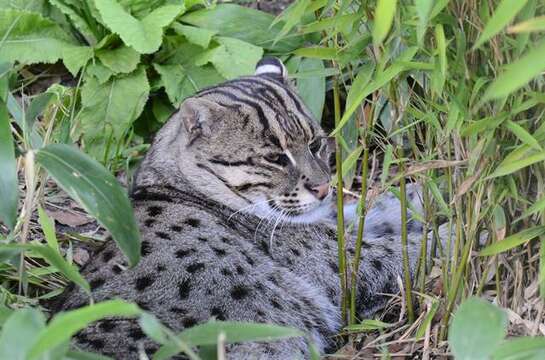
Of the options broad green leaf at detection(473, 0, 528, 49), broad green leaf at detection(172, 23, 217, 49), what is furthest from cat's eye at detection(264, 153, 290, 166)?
broad green leaf at detection(473, 0, 528, 49)

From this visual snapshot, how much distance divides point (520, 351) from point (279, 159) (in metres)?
2.36

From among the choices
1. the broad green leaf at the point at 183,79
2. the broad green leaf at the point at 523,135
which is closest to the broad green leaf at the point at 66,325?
the broad green leaf at the point at 523,135

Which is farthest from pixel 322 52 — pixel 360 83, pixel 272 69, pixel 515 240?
pixel 272 69

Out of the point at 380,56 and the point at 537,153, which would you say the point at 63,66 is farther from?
the point at 537,153

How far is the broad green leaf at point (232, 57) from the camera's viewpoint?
744cm

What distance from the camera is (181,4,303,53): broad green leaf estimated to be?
7.76m

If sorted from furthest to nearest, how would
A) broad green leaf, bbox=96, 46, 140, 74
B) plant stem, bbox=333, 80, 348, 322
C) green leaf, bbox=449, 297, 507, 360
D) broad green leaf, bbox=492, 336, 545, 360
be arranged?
broad green leaf, bbox=96, 46, 140, 74 → plant stem, bbox=333, 80, 348, 322 → broad green leaf, bbox=492, 336, 545, 360 → green leaf, bbox=449, 297, 507, 360

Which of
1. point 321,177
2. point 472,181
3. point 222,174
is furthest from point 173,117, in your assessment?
point 472,181

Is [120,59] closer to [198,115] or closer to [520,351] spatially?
[198,115]

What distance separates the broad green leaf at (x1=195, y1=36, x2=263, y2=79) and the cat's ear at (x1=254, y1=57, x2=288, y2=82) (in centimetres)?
88

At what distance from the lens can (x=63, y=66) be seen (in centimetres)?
821

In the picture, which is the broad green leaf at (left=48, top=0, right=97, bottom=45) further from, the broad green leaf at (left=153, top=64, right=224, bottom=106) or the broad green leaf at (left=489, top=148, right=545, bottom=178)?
the broad green leaf at (left=489, top=148, right=545, bottom=178)

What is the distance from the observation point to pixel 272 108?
232 inches

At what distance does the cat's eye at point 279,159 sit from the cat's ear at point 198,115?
0.36 meters
